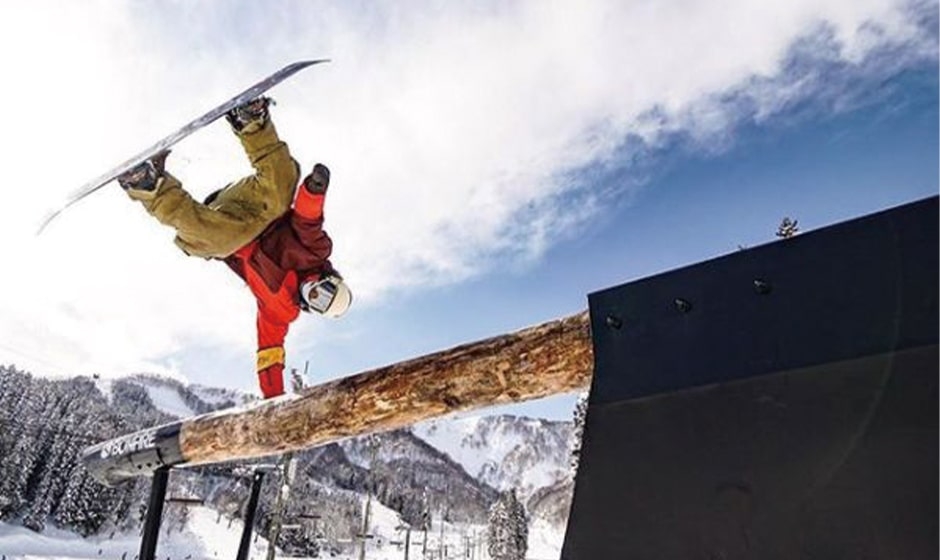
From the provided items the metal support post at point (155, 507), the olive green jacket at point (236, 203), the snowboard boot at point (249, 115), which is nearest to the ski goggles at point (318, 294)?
the olive green jacket at point (236, 203)

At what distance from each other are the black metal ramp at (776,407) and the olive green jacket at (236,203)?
9.51 feet

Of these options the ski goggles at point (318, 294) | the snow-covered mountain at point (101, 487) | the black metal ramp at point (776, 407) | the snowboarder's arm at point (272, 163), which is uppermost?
the snow-covered mountain at point (101, 487)

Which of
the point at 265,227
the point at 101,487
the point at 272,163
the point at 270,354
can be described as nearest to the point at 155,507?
the point at 270,354

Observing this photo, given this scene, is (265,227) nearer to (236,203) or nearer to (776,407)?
(236,203)

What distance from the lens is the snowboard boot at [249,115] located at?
3488mm

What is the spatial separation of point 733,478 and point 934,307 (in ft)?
1.47

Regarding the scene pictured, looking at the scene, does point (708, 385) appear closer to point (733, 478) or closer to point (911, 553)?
point (733, 478)

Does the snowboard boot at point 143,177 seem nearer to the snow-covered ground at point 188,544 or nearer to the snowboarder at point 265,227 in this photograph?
the snowboarder at point 265,227

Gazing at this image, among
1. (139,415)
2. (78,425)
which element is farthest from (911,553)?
(139,415)

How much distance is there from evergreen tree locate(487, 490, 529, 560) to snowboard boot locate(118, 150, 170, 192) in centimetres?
6402

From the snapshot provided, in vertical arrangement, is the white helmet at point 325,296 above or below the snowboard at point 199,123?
below

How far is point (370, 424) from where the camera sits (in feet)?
7.87

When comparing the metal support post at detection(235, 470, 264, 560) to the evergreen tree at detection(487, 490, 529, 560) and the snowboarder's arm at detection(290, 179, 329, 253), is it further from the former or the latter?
the evergreen tree at detection(487, 490, 529, 560)

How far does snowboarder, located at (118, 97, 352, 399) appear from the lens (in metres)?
3.51
